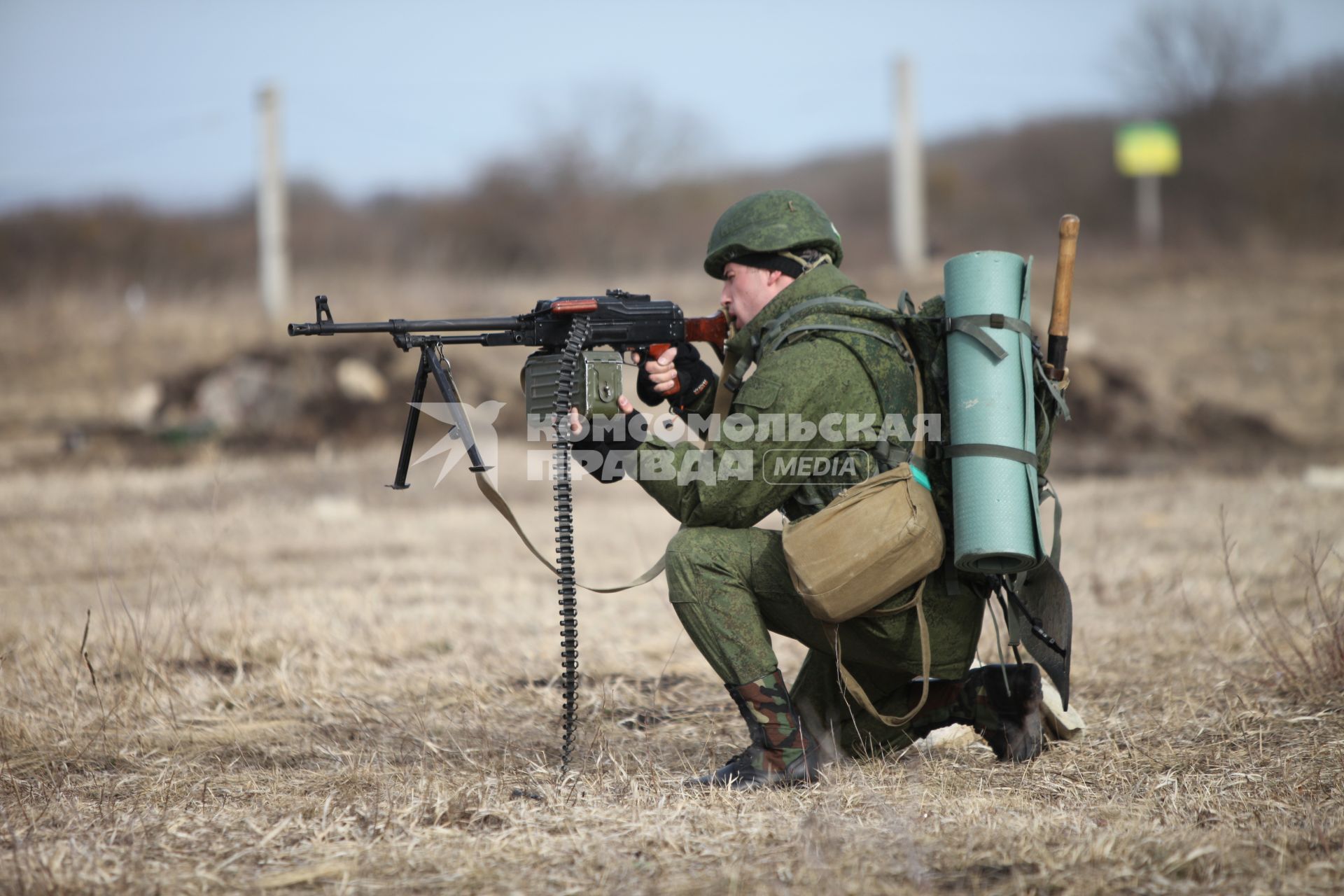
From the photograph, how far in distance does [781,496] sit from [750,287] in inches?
30.0

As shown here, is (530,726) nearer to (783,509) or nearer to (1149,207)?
(783,509)

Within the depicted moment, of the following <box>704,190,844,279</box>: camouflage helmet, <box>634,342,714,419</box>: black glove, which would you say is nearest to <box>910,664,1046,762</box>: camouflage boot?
<box>634,342,714,419</box>: black glove

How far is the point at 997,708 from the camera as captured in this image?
4.21 metres

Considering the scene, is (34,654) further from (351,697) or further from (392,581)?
(392,581)

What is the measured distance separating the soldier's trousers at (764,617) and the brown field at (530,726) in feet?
1.30

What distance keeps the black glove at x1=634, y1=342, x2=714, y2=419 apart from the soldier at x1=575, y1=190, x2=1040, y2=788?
0.06 meters

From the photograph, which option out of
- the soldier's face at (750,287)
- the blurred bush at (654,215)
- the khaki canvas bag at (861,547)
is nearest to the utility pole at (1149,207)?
the blurred bush at (654,215)

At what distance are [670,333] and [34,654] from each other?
347 cm

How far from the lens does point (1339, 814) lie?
3486mm

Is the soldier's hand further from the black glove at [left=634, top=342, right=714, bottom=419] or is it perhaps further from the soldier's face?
the soldier's face

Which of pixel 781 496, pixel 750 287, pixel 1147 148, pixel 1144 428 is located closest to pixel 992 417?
pixel 781 496

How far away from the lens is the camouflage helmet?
4043 mm

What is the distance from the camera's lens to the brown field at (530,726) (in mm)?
3180

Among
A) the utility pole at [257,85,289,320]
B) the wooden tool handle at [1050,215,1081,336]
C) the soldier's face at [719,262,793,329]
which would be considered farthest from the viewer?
the utility pole at [257,85,289,320]
